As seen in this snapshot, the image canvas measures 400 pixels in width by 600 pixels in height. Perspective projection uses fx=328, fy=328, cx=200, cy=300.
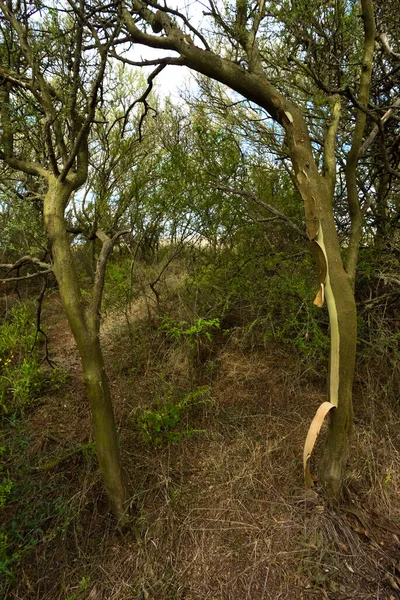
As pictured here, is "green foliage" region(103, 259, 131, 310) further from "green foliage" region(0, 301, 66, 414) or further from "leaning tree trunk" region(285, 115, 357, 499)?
"leaning tree trunk" region(285, 115, 357, 499)

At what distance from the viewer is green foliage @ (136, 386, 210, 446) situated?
305cm

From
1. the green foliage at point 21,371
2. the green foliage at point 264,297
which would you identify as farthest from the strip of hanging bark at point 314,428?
the green foliage at point 21,371

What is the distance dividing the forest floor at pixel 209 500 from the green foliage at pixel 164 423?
2 cm

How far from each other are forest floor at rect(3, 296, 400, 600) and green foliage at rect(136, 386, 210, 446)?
2cm

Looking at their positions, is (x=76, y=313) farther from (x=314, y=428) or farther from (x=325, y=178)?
(x=325, y=178)

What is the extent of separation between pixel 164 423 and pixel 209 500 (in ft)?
2.55

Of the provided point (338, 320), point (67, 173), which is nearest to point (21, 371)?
point (67, 173)

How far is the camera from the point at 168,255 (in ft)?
17.7

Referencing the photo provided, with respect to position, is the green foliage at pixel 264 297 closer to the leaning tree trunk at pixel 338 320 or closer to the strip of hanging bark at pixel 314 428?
the leaning tree trunk at pixel 338 320

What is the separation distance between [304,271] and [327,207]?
1.79 m

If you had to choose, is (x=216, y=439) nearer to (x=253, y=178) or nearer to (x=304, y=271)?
(x=304, y=271)

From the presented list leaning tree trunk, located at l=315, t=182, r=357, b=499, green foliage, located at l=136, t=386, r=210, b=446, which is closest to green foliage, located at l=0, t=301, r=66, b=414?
green foliage, located at l=136, t=386, r=210, b=446

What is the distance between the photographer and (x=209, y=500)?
2.67 meters

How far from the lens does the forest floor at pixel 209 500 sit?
218cm
